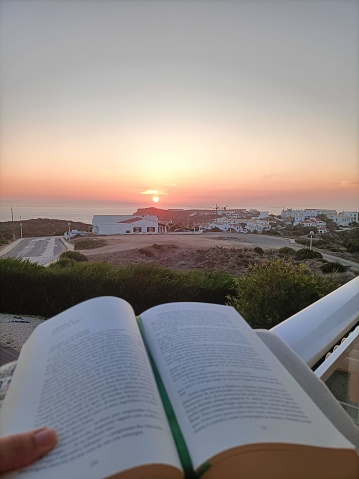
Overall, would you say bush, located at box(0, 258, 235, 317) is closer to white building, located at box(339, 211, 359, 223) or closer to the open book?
white building, located at box(339, 211, 359, 223)

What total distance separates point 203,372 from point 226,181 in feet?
7.19

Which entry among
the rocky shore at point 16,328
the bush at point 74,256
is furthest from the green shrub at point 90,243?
the rocky shore at point 16,328

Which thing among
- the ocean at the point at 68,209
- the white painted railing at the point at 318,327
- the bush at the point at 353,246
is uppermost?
the ocean at the point at 68,209

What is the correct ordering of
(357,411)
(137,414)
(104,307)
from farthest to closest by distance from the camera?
(357,411), (104,307), (137,414)

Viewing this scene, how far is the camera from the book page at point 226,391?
0.24 meters

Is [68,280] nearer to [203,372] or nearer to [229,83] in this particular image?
[229,83]

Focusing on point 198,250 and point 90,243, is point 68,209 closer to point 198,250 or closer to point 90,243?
point 90,243

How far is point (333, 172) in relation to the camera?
7.76 feet

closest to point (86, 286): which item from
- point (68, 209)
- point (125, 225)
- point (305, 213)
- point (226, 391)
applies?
point (125, 225)

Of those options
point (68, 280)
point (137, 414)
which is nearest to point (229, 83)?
point (68, 280)

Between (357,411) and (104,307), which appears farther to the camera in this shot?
(357,411)

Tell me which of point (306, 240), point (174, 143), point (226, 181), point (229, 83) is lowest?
point (306, 240)

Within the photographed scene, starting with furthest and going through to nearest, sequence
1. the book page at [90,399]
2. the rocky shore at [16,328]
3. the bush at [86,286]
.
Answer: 1. the bush at [86,286]
2. the rocky shore at [16,328]
3. the book page at [90,399]

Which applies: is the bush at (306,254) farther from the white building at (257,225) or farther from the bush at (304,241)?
the white building at (257,225)
